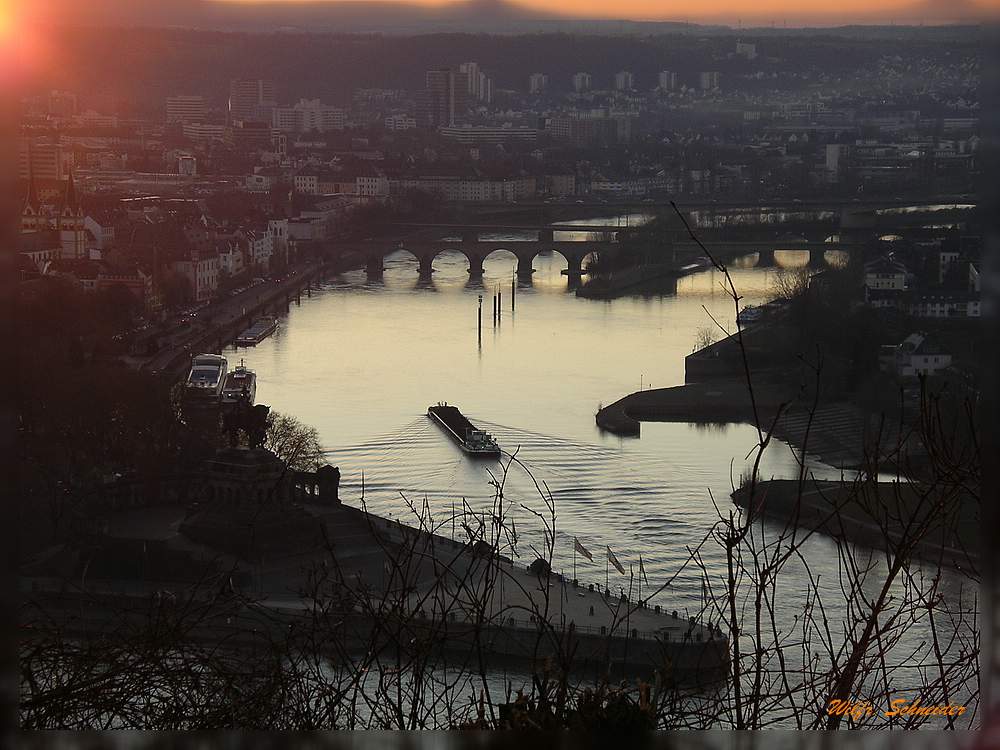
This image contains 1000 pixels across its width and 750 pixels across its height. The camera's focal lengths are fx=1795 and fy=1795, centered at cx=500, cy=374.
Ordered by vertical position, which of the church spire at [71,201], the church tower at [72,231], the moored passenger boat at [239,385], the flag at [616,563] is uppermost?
the flag at [616,563]

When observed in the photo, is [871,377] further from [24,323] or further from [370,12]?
[370,12]

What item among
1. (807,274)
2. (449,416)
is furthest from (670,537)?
(807,274)

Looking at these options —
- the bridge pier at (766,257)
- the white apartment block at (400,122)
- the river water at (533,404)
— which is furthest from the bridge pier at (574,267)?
the white apartment block at (400,122)

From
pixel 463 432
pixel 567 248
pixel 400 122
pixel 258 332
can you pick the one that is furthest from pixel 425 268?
pixel 400 122

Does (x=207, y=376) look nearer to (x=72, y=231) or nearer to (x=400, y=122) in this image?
(x=72, y=231)

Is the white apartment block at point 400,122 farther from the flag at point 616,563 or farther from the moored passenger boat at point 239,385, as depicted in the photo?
the flag at point 616,563

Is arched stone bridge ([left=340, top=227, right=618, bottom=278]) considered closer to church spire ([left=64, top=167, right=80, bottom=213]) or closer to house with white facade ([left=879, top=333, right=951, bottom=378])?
church spire ([left=64, top=167, right=80, bottom=213])
